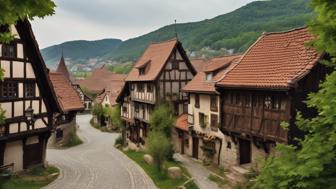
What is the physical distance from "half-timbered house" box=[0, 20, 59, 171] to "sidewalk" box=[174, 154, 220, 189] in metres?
10.6

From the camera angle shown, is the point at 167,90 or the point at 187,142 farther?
the point at 167,90

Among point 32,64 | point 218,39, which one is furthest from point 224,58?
point 218,39

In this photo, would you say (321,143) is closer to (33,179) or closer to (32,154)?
(33,179)

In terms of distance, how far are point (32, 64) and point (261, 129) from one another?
14594mm

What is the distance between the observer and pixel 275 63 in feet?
66.3

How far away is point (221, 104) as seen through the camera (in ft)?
75.9

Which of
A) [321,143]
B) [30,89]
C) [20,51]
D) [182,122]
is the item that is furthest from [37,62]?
[321,143]

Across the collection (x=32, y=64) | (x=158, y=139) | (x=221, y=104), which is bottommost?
(x=158, y=139)

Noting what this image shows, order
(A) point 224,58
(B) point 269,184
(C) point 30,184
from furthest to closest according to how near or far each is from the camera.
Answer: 1. (A) point 224,58
2. (C) point 30,184
3. (B) point 269,184

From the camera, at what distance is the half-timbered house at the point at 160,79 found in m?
34.6

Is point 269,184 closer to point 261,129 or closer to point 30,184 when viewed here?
point 261,129

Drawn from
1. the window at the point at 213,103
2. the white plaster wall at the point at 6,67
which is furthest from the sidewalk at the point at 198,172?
the white plaster wall at the point at 6,67

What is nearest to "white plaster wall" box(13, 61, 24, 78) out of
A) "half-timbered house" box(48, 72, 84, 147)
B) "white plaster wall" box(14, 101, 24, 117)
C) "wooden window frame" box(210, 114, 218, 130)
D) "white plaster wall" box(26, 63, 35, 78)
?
"white plaster wall" box(26, 63, 35, 78)

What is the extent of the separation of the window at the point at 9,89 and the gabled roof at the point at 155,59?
47.5 ft
